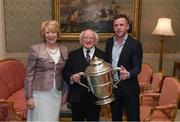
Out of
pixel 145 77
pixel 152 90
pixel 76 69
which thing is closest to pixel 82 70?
pixel 76 69

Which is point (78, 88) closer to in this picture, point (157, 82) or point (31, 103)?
point (31, 103)

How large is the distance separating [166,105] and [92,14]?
2.34 metres

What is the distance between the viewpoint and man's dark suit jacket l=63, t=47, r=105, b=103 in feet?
8.23

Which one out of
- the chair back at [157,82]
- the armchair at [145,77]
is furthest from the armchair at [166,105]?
the armchair at [145,77]

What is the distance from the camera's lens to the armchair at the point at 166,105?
312cm

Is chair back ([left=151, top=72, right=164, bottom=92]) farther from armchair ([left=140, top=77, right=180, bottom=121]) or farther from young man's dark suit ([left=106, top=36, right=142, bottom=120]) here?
young man's dark suit ([left=106, top=36, right=142, bottom=120])

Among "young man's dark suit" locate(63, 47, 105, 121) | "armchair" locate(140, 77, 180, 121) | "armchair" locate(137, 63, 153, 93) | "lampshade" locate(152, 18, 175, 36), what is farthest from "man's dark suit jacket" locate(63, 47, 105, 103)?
"lampshade" locate(152, 18, 175, 36)

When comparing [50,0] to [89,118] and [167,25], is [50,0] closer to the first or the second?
[167,25]

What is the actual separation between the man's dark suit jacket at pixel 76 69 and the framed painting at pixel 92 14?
8.13 ft

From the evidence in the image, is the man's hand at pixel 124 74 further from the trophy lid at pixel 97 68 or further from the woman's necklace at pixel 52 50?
the woman's necklace at pixel 52 50

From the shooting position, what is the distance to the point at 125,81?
2.54 m

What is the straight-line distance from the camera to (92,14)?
16.4 ft

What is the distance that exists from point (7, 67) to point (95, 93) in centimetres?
206

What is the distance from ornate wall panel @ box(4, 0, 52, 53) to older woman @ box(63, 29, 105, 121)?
264 cm
